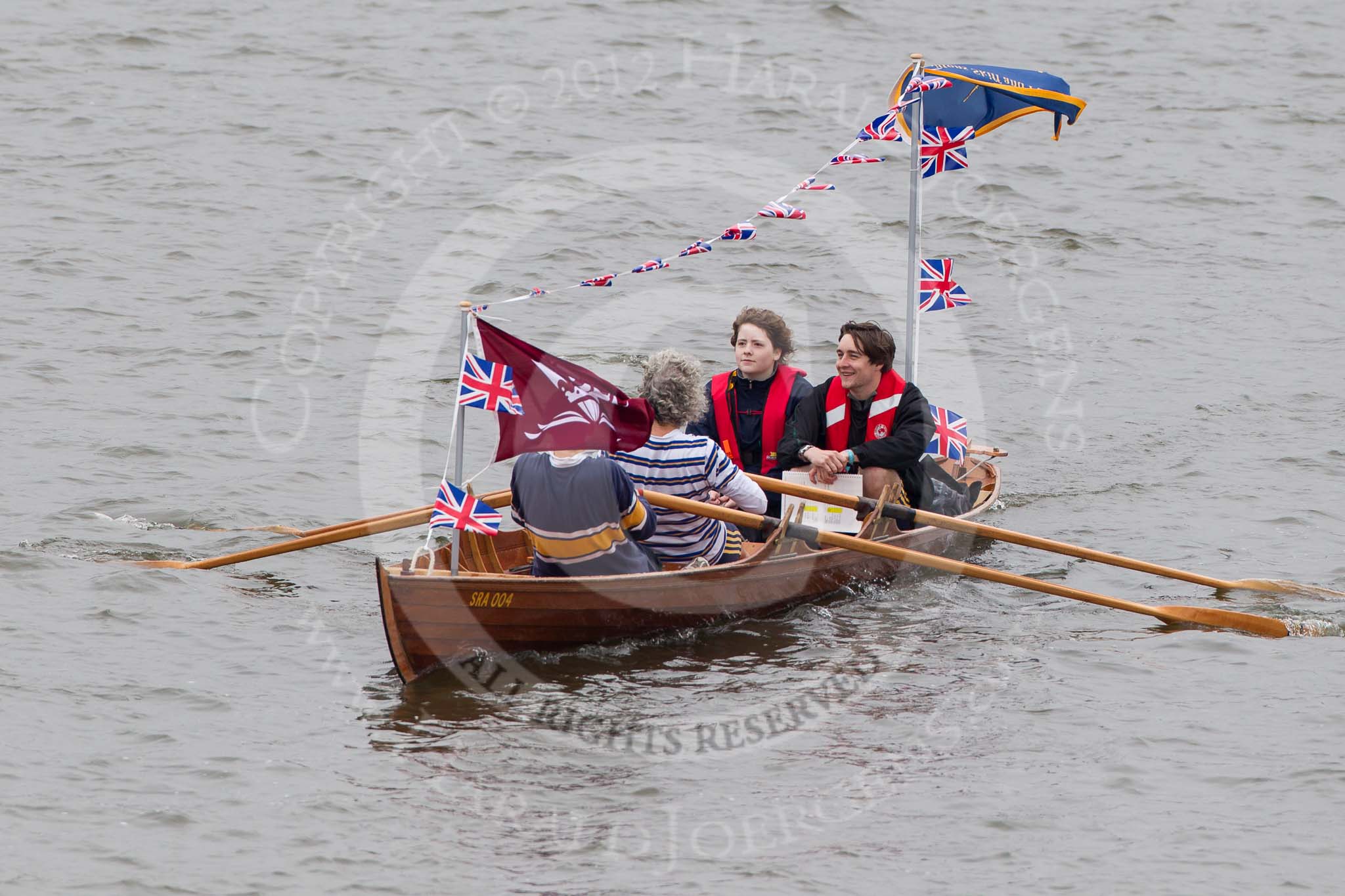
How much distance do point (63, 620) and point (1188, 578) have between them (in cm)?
657

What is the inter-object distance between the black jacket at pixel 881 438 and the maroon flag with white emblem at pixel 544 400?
2.45 meters

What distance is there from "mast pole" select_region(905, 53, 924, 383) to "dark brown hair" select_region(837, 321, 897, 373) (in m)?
0.60

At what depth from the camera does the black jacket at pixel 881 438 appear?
9.35 metres

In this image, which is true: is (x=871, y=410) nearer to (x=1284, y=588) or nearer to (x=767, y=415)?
(x=767, y=415)

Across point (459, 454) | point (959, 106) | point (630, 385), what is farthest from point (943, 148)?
point (459, 454)

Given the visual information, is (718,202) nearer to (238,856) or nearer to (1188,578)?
(1188,578)

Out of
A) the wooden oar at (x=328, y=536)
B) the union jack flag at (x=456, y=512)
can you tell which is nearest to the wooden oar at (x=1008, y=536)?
the wooden oar at (x=328, y=536)

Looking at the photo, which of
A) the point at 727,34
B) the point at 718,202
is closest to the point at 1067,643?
the point at 718,202

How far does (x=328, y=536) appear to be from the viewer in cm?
870

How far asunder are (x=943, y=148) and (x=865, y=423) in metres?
2.09

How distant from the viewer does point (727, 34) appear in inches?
893

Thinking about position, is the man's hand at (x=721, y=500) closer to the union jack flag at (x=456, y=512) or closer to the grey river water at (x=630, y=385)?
the grey river water at (x=630, y=385)

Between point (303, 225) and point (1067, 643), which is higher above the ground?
point (303, 225)

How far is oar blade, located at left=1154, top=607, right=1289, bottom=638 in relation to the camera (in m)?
8.70
